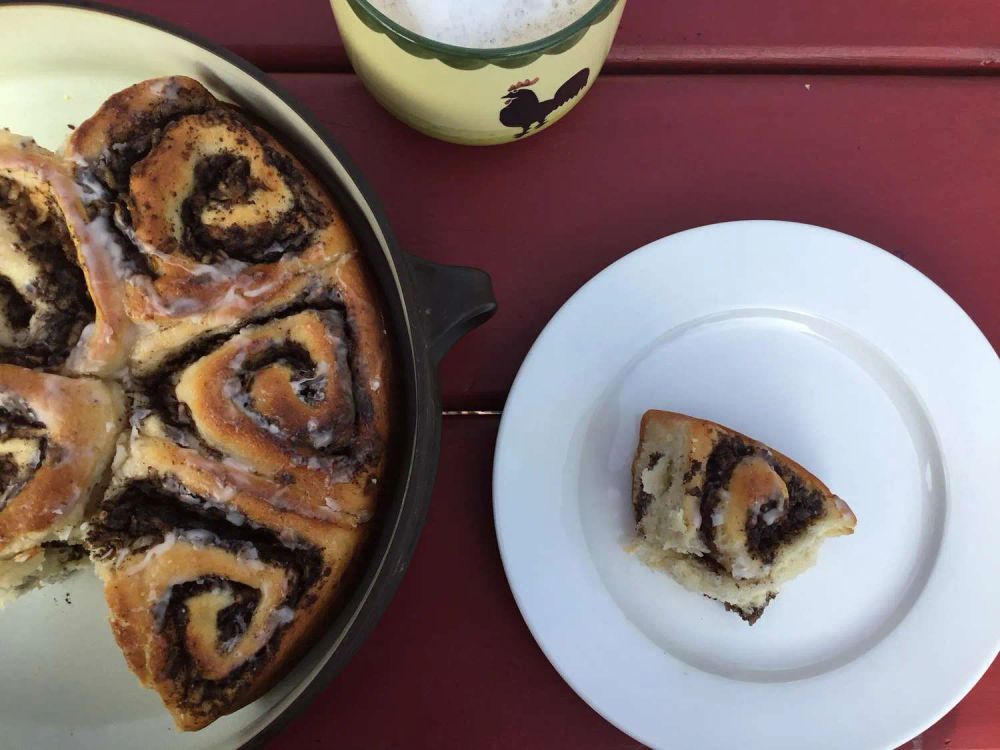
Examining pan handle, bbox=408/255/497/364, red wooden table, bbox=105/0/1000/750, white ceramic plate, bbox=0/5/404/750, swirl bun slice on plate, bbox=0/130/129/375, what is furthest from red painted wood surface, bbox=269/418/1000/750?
swirl bun slice on plate, bbox=0/130/129/375

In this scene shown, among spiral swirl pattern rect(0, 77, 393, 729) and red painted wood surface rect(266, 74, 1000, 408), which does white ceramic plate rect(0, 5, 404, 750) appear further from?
red painted wood surface rect(266, 74, 1000, 408)

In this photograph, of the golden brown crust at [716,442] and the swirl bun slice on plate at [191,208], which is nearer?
the swirl bun slice on plate at [191,208]

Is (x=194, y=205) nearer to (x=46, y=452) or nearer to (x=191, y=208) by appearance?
(x=191, y=208)

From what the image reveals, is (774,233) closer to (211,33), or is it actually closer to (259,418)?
(259,418)

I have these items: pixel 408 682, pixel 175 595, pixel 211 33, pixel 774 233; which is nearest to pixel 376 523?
pixel 175 595

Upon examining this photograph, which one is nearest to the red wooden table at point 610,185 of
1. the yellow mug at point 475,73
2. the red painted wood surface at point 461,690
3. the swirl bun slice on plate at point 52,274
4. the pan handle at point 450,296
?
the red painted wood surface at point 461,690

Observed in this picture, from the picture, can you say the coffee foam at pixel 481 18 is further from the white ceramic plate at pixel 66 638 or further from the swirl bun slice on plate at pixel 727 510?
the swirl bun slice on plate at pixel 727 510

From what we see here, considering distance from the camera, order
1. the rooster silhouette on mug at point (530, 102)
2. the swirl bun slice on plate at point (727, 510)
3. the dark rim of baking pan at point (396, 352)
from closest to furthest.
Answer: the dark rim of baking pan at point (396, 352) < the rooster silhouette on mug at point (530, 102) < the swirl bun slice on plate at point (727, 510)
